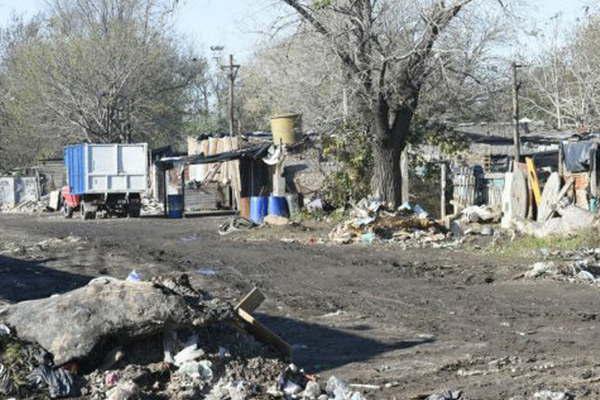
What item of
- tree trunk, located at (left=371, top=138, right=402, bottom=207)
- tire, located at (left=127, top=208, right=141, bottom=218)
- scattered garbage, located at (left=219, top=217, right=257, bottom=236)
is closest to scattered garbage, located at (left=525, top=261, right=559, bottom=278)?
tree trunk, located at (left=371, top=138, right=402, bottom=207)

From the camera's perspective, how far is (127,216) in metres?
42.9

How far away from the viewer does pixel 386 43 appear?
26.8 meters

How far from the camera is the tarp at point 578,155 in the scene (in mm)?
26094

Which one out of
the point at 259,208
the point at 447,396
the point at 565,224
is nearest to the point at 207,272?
the point at 565,224

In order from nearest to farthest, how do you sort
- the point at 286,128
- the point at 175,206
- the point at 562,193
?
the point at 562,193 < the point at 286,128 < the point at 175,206

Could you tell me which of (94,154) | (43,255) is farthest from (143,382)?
(94,154)

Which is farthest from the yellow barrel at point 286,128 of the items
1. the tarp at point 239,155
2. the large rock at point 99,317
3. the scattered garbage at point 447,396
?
the scattered garbage at point 447,396

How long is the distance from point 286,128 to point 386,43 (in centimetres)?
1180

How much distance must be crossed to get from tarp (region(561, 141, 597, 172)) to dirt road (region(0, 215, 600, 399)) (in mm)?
6240

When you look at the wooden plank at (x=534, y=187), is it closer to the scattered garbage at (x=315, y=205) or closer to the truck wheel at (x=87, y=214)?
the scattered garbage at (x=315, y=205)

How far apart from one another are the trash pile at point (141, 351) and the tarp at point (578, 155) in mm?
18001

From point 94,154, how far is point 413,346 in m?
31.9

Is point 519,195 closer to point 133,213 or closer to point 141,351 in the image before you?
point 141,351

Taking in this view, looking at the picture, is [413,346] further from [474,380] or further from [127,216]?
[127,216]
